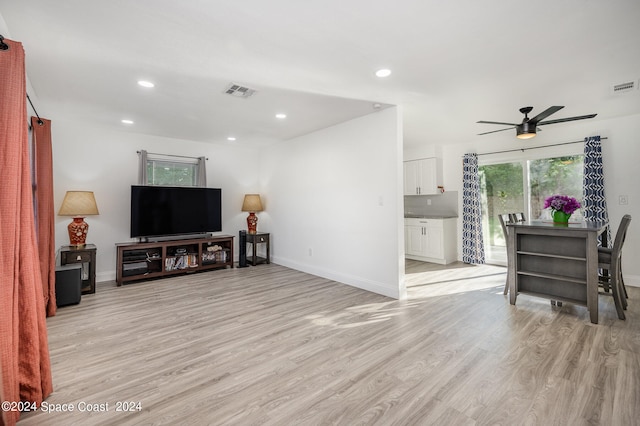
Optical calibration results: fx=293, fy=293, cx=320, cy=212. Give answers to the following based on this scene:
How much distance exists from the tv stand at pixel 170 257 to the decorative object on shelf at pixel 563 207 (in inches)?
196

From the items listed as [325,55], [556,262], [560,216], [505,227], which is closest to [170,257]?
[325,55]

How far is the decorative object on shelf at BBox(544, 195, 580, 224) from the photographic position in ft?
11.1

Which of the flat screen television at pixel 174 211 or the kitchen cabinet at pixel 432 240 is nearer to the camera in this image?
the flat screen television at pixel 174 211

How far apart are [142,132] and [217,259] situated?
255cm

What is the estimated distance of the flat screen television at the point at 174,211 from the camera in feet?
15.7

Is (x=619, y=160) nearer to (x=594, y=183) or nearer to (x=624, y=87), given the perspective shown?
(x=594, y=183)

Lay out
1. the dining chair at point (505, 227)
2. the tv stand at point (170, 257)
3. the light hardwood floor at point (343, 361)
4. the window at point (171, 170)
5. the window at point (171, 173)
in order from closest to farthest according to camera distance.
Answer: the light hardwood floor at point (343, 361), the dining chair at point (505, 227), the tv stand at point (170, 257), the window at point (171, 170), the window at point (171, 173)

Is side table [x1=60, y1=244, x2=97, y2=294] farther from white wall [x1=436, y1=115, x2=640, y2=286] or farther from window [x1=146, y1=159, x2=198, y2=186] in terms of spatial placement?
white wall [x1=436, y1=115, x2=640, y2=286]

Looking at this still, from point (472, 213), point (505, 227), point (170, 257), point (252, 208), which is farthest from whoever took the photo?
point (252, 208)

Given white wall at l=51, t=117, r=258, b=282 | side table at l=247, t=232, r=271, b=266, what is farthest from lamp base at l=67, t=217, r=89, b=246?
side table at l=247, t=232, r=271, b=266

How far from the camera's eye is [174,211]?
201 inches

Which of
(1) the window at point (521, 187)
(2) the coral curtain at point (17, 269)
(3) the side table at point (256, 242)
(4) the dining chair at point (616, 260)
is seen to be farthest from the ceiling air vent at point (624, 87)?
(3) the side table at point (256, 242)

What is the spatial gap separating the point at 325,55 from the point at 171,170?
13.7ft

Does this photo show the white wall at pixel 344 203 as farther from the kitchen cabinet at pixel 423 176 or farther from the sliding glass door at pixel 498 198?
the sliding glass door at pixel 498 198
